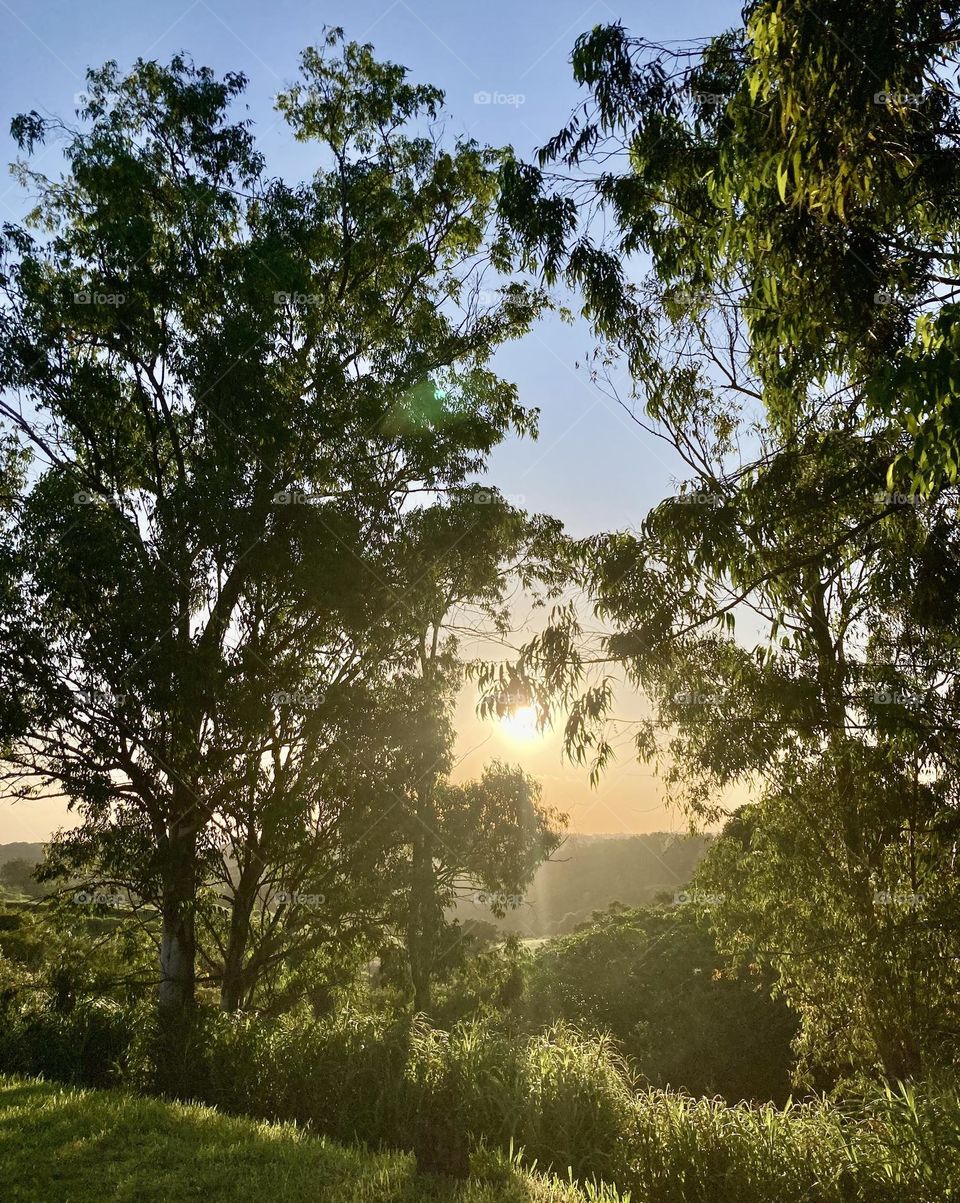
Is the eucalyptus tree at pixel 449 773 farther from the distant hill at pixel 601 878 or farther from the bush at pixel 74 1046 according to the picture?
the distant hill at pixel 601 878

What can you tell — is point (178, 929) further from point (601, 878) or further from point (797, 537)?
point (601, 878)

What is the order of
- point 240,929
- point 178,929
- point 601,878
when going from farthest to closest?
point 601,878
point 240,929
point 178,929

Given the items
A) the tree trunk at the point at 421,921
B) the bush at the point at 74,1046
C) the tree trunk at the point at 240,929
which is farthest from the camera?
the tree trunk at the point at 421,921

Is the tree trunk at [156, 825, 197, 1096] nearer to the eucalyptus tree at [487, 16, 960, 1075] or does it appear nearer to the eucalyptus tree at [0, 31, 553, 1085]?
the eucalyptus tree at [0, 31, 553, 1085]

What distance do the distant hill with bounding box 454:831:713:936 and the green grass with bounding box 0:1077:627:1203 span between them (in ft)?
221

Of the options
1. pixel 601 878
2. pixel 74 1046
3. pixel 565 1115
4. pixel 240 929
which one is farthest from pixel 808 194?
pixel 601 878

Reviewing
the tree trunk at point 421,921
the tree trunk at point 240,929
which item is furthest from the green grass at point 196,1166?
the tree trunk at point 421,921

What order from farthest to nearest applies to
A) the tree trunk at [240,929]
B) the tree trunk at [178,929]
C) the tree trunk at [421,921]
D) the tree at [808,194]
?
the tree trunk at [421,921] → the tree trunk at [240,929] → the tree trunk at [178,929] → the tree at [808,194]

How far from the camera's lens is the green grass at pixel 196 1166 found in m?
4.60

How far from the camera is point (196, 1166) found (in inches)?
200

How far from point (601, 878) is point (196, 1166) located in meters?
86.5

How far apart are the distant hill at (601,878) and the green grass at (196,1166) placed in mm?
67341

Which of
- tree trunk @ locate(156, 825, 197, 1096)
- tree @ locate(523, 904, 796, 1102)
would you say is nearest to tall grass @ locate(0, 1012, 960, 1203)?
tree trunk @ locate(156, 825, 197, 1096)

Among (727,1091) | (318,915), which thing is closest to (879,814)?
(318,915)
